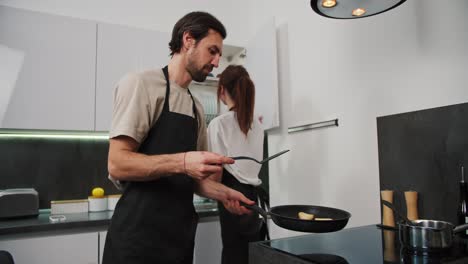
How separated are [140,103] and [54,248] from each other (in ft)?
3.15

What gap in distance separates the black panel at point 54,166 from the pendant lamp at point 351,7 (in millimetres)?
1676

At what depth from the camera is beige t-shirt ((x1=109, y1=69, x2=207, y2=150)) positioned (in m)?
0.95

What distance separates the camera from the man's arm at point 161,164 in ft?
2.94

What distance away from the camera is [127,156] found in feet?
3.05

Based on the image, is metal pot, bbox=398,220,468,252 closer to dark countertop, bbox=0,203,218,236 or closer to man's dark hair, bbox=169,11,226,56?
man's dark hair, bbox=169,11,226,56

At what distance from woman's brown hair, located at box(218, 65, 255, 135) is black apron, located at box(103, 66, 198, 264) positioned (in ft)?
2.02

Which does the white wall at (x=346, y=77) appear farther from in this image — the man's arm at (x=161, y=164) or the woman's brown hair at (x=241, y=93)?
the man's arm at (x=161, y=164)

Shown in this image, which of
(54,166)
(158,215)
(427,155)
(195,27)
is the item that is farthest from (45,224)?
(427,155)

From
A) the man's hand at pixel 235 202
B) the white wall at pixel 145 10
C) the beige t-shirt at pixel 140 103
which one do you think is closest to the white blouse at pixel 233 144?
the man's hand at pixel 235 202

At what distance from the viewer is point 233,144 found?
66.2 inches

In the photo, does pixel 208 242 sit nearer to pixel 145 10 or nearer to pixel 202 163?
pixel 202 163

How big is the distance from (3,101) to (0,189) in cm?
58

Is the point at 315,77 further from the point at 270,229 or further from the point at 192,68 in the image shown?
the point at 270,229

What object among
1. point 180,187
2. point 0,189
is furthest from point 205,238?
point 0,189
